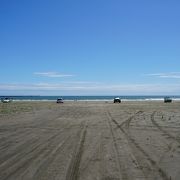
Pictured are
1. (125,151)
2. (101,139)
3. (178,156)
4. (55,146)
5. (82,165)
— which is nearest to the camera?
(82,165)

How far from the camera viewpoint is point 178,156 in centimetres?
1198

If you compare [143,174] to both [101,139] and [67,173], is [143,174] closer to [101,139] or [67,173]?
[67,173]

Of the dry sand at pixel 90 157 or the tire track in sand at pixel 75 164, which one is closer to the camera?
the tire track in sand at pixel 75 164

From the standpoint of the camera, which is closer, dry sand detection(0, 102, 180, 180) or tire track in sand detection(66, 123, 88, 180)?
tire track in sand detection(66, 123, 88, 180)

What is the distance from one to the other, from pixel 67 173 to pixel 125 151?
401cm

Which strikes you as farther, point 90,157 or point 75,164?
point 90,157

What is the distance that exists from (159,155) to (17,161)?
14.6 ft

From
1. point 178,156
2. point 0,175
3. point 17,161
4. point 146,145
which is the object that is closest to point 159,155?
point 178,156

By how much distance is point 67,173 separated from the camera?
931 centimetres

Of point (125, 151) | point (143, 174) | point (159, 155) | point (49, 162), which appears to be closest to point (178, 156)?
point (159, 155)

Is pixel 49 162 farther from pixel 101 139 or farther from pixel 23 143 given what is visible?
pixel 101 139

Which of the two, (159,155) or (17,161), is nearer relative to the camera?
(17,161)

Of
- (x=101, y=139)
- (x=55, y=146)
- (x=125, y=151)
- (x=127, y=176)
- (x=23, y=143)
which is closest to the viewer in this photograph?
(x=127, y=176)

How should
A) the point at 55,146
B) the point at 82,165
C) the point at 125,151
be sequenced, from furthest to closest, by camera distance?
the point at 55,146, the point at 125,151, the point at 82,165
